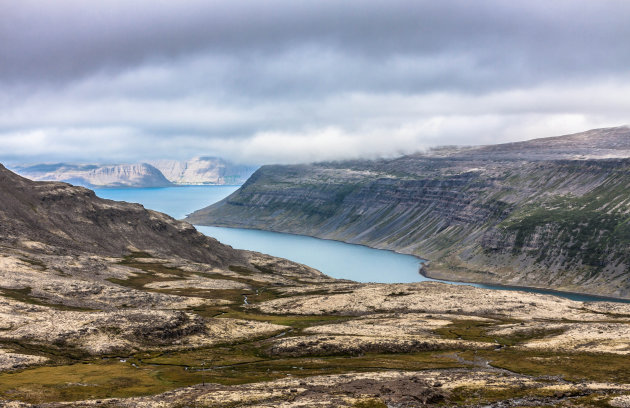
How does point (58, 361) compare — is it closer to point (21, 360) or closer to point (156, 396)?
point (21, 360)

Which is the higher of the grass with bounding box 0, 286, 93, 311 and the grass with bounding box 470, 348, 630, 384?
the grass with bounding box 0, 286, 93, 311

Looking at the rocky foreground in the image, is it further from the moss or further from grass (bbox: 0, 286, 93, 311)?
grass (bbox: 0, 286, 93, 311)

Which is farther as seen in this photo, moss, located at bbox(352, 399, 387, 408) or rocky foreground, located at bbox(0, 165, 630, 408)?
rocky foreground, located at bbox(0, 165, 630, 408)

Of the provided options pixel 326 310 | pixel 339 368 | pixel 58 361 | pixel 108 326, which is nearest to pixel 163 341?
pixel 108 326

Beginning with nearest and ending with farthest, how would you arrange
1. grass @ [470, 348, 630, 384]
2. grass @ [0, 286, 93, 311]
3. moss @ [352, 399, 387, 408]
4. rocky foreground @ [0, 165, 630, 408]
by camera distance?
moss @ [352, 399, 387, 408]
rocky foreground @ [0, 165, 630, 408]
grass @ [470, 348, 630, 384]
grass @ [0, 286, 93, 311]

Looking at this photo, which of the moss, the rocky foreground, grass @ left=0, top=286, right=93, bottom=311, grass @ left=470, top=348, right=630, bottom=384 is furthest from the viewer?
grass @ left=0, top=286, right=93, bottom=311

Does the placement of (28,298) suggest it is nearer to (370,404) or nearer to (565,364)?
(370,404)

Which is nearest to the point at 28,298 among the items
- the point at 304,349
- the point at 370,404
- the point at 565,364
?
the point at 304,349

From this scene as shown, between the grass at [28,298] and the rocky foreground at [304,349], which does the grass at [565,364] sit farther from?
the grass at [28,298]

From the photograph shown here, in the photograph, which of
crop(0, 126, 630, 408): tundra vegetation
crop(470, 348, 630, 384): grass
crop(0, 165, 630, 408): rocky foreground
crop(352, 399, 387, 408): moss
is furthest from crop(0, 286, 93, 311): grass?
crop(352, 399, 387, 408): moss
